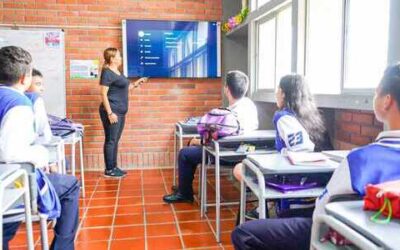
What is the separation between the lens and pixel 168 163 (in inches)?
200

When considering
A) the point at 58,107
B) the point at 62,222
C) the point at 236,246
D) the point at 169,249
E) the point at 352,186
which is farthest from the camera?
the point at 58,107

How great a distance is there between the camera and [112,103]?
443 centimetres

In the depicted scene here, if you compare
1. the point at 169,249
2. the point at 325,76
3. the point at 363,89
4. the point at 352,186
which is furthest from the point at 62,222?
the point at 325,76

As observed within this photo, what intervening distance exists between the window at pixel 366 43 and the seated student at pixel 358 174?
0.89 metres

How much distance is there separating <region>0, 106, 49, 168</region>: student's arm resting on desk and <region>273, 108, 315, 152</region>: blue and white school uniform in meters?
1.34

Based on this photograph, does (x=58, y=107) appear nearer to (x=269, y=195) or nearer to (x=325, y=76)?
(x=325, y=76)

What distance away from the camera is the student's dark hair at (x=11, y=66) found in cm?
190

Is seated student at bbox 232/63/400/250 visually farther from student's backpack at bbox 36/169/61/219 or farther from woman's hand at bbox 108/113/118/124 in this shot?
woman's hand at bbox 108/113/118/124

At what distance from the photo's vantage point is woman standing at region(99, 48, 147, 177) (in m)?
4.36

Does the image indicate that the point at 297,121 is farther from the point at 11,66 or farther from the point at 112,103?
the point at 112,103

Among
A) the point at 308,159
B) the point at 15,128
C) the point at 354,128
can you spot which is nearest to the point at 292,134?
the point at 308,159

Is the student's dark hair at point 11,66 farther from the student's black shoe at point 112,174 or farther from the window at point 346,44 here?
the student's black shoe at point 112,174

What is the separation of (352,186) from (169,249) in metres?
1.63

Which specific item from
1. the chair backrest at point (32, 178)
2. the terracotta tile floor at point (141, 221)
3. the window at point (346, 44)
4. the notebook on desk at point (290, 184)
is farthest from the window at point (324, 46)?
the chair backrest at point (32, 178)
